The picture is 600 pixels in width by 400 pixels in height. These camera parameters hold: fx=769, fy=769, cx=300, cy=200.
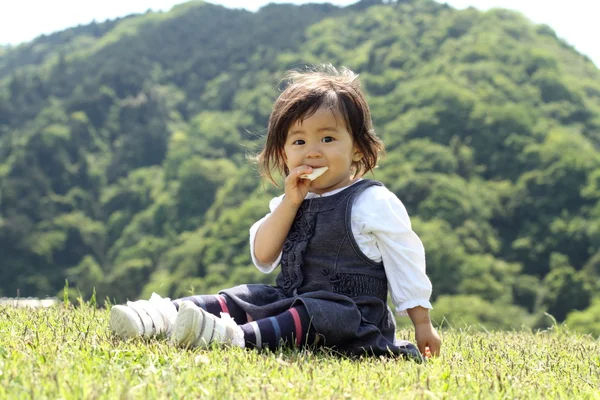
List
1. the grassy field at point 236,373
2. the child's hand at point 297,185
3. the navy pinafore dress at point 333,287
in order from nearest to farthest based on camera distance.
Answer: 1. the grassy field at point 236,373
2. the navy pinafore dress at point 333,287
3. the child's hand at point 297,185

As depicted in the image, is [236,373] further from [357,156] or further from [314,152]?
[357,156]

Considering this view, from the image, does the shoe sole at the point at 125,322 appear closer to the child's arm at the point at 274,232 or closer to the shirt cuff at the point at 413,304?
the child's arm at the point at 274,232

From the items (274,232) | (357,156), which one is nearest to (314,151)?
(357,156)

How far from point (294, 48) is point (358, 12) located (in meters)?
14.8

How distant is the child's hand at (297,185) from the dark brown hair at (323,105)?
0.28 metres

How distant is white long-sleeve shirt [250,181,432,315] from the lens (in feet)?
12.3

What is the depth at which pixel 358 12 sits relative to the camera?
405ft

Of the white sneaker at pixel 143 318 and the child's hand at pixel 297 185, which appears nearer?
the white sneaker at pixel 143 318

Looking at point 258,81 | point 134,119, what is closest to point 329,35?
point 258,81

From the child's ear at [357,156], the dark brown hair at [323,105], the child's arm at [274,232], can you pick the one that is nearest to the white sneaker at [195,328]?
the child's arm at [274,232]

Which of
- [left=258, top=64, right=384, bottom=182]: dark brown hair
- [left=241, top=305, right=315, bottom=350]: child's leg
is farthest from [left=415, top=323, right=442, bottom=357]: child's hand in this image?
[left=258, top=64, right=384, bottom=182]: dark brown hair

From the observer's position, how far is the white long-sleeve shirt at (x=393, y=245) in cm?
376

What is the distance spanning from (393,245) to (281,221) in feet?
2.09

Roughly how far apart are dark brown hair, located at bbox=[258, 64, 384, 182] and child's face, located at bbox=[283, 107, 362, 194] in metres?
0.04
